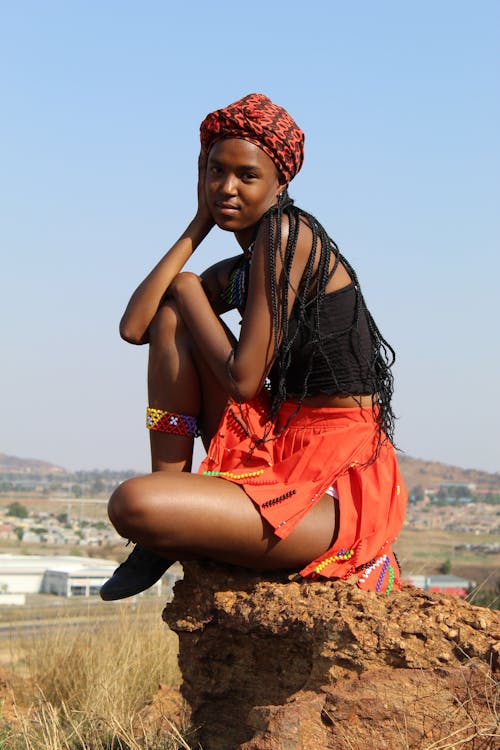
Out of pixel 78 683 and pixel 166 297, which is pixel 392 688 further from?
pixel 78 683

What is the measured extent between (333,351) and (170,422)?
2.10ft

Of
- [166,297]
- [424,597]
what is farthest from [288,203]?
[424,597]

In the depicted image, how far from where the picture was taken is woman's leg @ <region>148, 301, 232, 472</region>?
3.70m

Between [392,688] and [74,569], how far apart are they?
42.5 m

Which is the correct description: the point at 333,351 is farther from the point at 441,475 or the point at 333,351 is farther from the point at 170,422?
the point at 441,475

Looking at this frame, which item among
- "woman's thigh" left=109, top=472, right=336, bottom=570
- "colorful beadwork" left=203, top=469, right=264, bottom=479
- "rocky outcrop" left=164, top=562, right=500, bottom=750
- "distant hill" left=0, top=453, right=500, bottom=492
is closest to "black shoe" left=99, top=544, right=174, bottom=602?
"rocky outcrop" left=164, top=562, right=500, bottom=750

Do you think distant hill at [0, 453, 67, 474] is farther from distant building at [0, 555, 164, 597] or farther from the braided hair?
the braided hair

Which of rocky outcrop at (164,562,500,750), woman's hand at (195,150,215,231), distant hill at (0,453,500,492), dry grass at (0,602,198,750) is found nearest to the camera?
rocky outcrop at (164,562,500,750)

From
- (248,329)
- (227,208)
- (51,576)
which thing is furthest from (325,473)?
(51,576)

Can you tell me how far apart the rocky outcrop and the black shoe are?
0.13 meters

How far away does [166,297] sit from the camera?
3832 millimetres

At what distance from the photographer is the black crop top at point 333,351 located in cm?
376

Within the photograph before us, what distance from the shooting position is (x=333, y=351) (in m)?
3.80

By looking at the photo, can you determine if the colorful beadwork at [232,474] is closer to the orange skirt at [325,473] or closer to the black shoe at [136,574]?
the orange skirt at [325,473]
